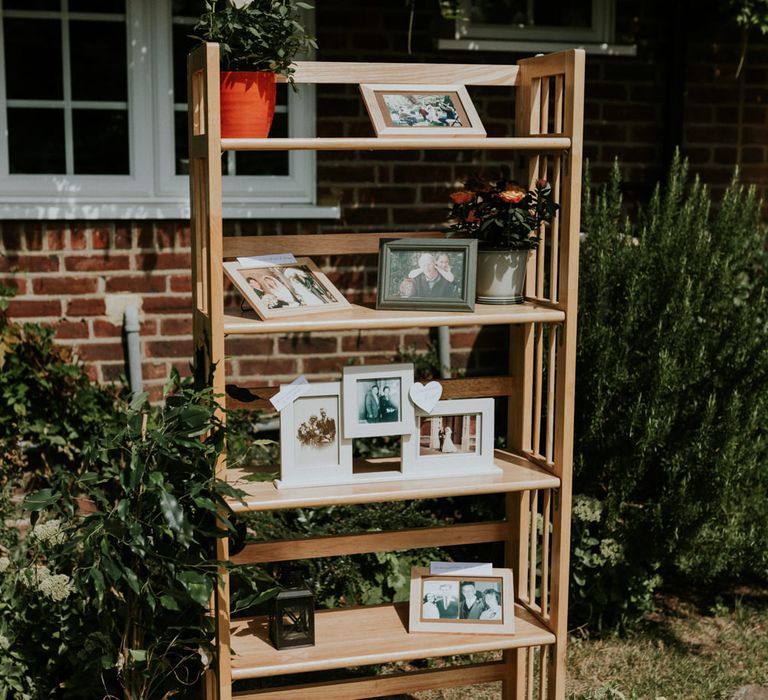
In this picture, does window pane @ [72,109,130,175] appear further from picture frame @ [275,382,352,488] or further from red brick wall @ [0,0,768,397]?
picture frame @ [275,382,352,488]

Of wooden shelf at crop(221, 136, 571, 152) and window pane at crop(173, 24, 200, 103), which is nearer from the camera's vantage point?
wooden shelf at crop(221, 136, 571, 152)

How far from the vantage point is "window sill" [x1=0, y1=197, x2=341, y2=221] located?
14.3 feet

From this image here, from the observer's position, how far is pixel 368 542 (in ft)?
11.0

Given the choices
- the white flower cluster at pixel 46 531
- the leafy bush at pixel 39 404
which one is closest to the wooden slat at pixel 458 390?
the white flower cluster at pixel 46 531

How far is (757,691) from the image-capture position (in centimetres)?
373

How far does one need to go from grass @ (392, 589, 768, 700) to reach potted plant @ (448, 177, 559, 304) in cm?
136

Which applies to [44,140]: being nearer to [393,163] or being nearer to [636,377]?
[393,163]

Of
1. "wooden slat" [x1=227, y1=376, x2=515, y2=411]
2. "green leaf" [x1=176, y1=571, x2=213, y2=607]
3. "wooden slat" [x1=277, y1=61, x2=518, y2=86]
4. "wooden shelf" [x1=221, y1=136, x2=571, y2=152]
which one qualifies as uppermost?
"wooden slat" [x1=277, y1=61, x2=518, y2=86]

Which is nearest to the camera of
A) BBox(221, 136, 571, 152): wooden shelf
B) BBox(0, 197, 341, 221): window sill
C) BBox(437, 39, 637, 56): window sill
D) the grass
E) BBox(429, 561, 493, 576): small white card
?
BBox(221, 136, 571, 152): wooden shelf

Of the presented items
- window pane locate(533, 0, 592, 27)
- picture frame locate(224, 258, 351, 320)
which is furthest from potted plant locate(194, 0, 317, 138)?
window pane locate(533, 0, 592, 27)

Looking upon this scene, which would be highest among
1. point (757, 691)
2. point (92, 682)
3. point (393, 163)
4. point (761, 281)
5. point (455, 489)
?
point (393, 163)

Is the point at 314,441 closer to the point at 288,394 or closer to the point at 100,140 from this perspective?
the point at 288,394

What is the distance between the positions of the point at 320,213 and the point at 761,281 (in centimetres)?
180

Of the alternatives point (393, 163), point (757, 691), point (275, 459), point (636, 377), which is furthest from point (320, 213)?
point (757, 691)
